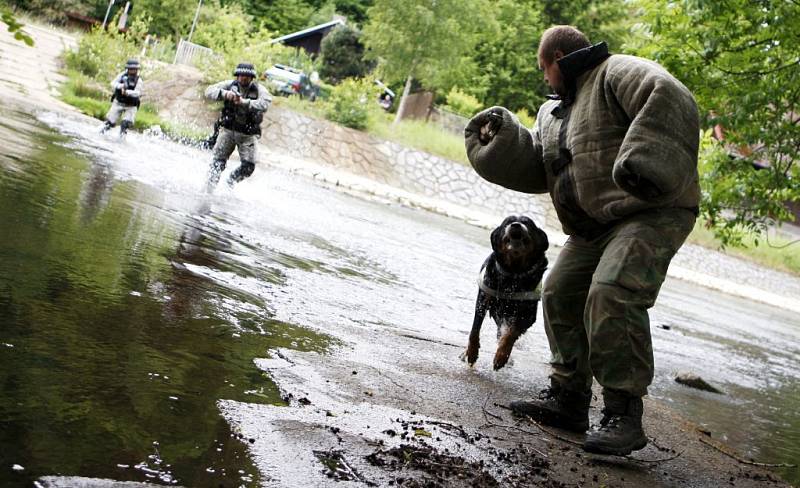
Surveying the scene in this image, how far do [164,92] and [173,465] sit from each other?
2802 centimetres

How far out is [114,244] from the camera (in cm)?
549

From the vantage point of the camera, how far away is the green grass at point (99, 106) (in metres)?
20.8

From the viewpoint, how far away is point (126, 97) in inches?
671

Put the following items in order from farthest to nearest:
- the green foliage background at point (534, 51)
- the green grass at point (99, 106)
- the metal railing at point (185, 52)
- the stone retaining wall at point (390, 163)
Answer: the metal railing at point (185, 52) < the stone retaining wall at point (390, 163) < the green grass at point (99, 106) < the green foliage background at point (534, 51)

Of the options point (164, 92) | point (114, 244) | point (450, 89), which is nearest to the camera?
point (114, 244)

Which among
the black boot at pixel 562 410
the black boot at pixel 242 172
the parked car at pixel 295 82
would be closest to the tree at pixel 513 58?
the parked car at pixel 295 82

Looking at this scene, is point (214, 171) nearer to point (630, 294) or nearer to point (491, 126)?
point (491, 126)

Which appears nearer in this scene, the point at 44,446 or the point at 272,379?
the point at 44,446

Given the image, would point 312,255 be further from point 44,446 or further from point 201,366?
point 44,446

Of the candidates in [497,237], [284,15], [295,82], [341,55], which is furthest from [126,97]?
[284,15]

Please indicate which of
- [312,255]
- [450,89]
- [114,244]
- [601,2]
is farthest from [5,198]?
[601,2]

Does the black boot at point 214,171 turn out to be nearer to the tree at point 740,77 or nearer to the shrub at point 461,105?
the tree at point 740,77

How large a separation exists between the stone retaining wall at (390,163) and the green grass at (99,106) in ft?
12.2

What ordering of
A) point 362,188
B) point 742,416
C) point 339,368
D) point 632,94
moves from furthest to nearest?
point 362,188
point 742,416
point 339,368
point 632,94
